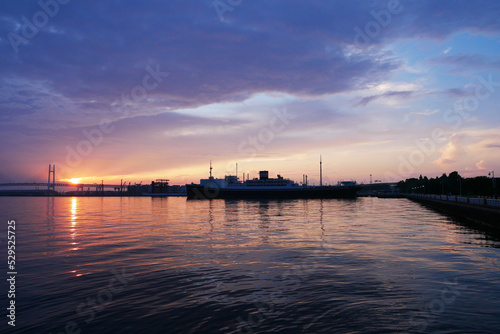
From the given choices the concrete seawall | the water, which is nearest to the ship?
the concrete seawall

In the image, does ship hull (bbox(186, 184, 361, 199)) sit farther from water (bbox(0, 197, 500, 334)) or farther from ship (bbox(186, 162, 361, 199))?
water (bbox(0, 197, 500, 334))

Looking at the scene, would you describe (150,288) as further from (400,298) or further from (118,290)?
(400,298)

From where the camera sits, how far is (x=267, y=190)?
4796 inches

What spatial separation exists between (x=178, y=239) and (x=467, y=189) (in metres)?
129

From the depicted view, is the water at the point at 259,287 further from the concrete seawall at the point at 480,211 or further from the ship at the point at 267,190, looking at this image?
the ship at the point at 267,190

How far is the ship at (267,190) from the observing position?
120 metres

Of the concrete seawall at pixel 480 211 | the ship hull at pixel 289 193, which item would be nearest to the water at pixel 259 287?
the concrete seawall at pixel 480 211

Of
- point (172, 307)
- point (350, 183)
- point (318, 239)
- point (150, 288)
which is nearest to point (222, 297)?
point (172, 307)

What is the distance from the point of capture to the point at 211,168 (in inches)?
5871

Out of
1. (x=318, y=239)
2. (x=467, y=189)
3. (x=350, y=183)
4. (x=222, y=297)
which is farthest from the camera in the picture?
(x=350, y=183)

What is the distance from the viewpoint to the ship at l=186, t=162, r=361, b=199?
120 m

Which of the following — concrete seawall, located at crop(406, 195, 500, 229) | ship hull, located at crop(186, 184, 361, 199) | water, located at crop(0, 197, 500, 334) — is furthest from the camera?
ship hull, located at crop(186, 184, 361, 199)

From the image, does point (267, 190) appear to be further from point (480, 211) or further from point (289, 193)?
point (480, 211)

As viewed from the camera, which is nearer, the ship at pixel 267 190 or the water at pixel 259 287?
the water at pixel 259 287
